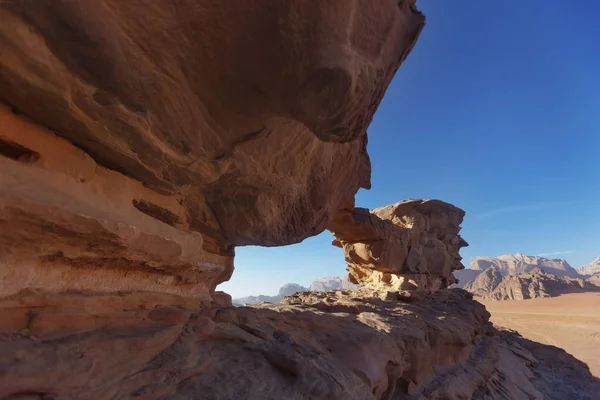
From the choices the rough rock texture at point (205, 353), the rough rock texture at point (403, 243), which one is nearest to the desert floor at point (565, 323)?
the rough rock texture at point (403, 243)

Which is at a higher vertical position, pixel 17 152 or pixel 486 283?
pixel 486 283

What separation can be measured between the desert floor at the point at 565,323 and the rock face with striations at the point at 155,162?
46.6 feet

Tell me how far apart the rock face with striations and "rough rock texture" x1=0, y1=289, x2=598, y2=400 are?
1 cm

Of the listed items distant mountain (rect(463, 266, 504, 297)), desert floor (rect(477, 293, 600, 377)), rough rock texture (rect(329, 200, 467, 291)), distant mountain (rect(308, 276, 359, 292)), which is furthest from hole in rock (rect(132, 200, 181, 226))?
distant mountain (rect(308, 276, 359, 292))

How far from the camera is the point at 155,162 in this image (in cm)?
261

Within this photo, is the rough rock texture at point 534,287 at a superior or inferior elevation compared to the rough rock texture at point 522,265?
inferior

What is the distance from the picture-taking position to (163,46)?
1968mm

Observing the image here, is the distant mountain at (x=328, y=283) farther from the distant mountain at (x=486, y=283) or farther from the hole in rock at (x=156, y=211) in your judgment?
the hole in rock at (x=156, y=211)

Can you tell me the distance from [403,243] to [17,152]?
9330mm

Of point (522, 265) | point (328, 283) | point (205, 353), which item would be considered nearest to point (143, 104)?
point (205, 353)

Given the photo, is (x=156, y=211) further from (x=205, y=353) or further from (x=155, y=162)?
(x=205, y=353)

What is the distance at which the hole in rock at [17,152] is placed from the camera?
184 cm

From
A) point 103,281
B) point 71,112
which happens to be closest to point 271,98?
point 71,112

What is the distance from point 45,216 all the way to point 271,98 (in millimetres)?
1602
